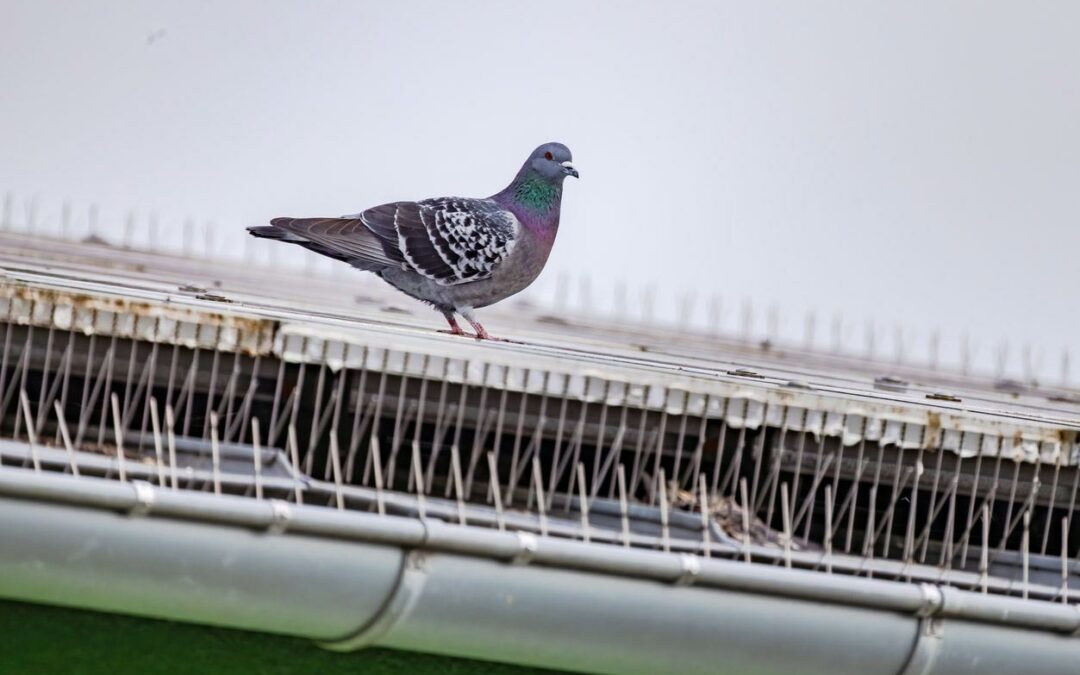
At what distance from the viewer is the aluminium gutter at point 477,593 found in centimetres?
810

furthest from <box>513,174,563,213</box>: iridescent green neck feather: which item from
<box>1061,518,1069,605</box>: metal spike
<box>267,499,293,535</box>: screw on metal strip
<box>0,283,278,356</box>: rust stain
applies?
<box>267,499,293,535</box>: screw on metal strip

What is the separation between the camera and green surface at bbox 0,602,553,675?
30.3 feet

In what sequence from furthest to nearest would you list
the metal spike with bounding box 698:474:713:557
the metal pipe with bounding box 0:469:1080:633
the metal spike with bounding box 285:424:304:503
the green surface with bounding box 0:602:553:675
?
the metal spike with bounding box 698:474:713:557 → the green surface with bounding box 0:602:553:675 → the metal spike with bounding box 285:424:304:503 → the metal pipe with bounding box 0:469:1080:633

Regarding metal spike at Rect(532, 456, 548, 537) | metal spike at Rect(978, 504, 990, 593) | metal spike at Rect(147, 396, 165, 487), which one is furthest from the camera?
metal spike at Rect(978, 504, 990, 593)

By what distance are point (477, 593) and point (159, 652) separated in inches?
80.1

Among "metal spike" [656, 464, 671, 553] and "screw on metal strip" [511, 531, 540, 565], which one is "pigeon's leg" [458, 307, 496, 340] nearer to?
"metal spike" [656, 464, 671, 553]

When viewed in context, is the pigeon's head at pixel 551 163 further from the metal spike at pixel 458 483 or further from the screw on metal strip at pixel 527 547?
the screw on metal strip at pixel 527 547

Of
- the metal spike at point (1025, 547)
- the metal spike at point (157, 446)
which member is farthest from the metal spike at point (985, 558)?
the metal spike at point (157, 446)

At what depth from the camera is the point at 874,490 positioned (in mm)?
10391

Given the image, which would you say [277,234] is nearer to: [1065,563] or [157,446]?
[157,446]

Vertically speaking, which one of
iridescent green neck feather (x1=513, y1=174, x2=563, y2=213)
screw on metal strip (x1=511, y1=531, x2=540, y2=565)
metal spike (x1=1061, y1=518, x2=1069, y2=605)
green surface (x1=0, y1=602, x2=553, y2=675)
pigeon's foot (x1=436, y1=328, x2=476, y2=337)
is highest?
iridescent green neck feather (x1=513, y1=174, x2=563, y2=213)

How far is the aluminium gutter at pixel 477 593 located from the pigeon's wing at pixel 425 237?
11.5 ft

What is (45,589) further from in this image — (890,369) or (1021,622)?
(890,369)

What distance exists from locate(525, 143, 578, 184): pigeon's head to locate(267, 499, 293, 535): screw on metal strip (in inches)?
180
